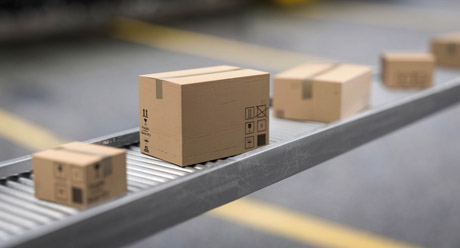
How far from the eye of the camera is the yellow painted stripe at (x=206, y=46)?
25.3 ft

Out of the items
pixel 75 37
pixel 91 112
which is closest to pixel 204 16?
pixel 75 37

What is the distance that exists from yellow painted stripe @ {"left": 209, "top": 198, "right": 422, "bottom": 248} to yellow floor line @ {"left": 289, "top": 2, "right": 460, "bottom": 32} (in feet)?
22.6

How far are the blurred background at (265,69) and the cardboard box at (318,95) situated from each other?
31 cm

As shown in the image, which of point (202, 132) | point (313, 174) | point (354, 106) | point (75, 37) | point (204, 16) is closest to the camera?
point (202, 132)

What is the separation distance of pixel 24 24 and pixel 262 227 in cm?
740

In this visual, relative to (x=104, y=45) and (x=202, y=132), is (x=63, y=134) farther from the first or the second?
(x=104, y=45)

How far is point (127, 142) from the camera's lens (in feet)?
7.22

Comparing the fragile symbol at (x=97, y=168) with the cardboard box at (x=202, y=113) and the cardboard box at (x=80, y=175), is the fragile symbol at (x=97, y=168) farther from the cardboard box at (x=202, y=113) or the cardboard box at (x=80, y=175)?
the cardboard box at (x=202, y=113)

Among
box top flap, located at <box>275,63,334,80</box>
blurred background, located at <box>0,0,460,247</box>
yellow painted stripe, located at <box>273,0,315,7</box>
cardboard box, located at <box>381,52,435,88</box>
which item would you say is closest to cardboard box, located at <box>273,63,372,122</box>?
box top flap, located at <box>275,63,334,80</box>

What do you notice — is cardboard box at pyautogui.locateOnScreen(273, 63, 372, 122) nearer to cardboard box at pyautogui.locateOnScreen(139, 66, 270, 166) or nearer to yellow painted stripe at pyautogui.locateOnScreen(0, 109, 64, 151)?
cardboard box at pyautogui.locateOnScreen(139, 66, 270, 166)

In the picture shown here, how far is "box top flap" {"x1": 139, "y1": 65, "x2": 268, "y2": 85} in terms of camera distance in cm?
193

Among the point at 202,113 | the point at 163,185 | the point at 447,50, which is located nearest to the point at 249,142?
the point at 202,113

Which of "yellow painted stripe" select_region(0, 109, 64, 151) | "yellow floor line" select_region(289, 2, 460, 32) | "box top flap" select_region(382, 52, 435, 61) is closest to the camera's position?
"box top flap" select_region(382, 52, 435, 61)

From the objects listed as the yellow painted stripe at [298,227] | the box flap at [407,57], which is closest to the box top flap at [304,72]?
the box flap at [407,57]
